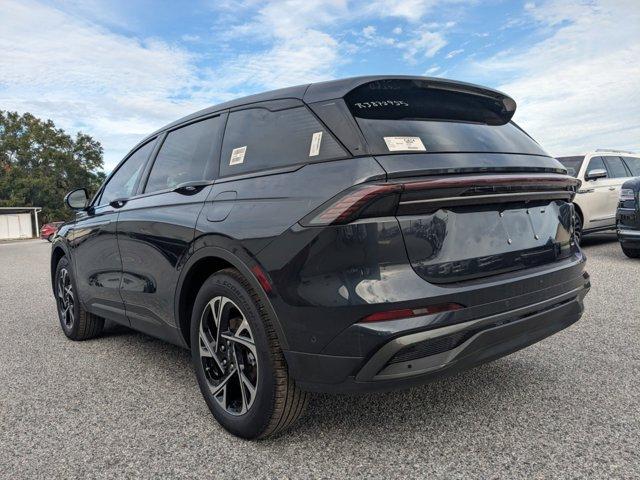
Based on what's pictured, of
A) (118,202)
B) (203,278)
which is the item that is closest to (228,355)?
(203,278)

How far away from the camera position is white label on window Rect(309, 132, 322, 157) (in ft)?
8.01

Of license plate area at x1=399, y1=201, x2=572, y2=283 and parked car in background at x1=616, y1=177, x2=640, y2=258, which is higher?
license plate area at x1=399, y1=201, x2=572, y2=283

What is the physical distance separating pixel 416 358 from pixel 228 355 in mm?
1065

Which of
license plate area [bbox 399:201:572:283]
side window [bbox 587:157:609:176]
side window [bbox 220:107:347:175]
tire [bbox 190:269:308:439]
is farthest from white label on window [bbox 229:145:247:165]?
side window [bbox 587:157:609:176]

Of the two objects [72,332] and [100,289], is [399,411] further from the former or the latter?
[72,332]

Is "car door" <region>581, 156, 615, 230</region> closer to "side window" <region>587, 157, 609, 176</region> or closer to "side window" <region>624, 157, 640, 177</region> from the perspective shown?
"side window" <region>587, 157, 609, 176</region>

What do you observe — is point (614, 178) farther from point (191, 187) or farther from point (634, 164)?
point (191, 187)

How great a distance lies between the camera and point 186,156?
3482 millimetres

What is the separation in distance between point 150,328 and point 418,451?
1.93m

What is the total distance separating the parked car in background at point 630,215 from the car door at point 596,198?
1.87 meters

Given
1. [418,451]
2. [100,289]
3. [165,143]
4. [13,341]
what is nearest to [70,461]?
[418,451]

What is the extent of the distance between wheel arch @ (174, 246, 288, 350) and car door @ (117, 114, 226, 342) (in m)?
0.07

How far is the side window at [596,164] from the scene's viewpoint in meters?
10.1

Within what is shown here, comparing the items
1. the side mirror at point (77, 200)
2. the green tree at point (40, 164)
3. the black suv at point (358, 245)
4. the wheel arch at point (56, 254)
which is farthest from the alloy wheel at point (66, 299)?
the green tree at point (40, 164)
